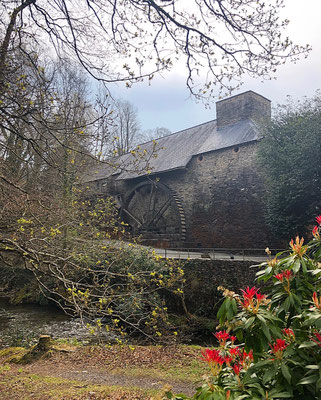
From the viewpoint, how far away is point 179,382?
5.35 m

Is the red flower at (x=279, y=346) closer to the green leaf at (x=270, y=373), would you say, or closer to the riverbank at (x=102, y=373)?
the green leaf at (x=270, y=373)

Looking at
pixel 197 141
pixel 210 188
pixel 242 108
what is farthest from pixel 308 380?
pixel 197 141

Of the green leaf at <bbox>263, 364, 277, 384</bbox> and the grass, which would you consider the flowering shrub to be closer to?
the green leaf at <bbox>263, 364, 277, 384</bbox>

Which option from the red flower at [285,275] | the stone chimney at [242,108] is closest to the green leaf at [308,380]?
the red flower at [285,275]

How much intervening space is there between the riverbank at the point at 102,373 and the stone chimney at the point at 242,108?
12.8 meters

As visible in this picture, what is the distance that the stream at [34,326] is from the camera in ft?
29.7

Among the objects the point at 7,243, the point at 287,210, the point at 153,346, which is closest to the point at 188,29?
the point at 7,243

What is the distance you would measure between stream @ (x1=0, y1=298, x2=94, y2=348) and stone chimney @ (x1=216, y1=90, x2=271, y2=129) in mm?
12342

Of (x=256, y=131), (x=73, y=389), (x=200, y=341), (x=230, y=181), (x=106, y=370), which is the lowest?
(x=200, y=341)

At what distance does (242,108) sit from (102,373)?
14821 millimetres

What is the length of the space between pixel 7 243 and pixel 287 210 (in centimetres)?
1078

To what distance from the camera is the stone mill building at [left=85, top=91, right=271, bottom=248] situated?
15297 millimetres

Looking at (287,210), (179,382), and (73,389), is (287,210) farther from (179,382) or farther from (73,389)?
(73,389)

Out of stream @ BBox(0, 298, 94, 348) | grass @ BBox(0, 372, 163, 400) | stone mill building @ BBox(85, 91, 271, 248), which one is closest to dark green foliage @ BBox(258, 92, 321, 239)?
stone mill building @ BBox(85, 91, 271, 248)
